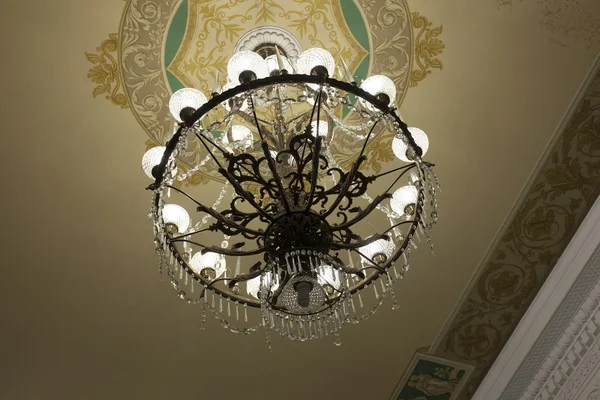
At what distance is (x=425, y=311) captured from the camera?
13.5 feet

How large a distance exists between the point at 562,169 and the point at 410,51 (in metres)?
1.18

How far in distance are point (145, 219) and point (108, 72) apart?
0.89 m

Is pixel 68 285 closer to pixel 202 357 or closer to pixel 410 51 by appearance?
pixel 202 357

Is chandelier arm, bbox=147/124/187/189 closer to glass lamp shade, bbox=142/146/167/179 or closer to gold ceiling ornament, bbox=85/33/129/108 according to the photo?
glass lamp shade, bbox=142/146/167/179

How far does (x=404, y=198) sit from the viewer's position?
271 centimetres

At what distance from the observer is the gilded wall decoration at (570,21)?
325 cm

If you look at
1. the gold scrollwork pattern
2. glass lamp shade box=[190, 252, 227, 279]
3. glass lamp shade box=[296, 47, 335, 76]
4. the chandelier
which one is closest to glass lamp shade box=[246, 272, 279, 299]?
the chandelier

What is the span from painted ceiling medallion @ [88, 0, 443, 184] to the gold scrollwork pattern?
0.96 m

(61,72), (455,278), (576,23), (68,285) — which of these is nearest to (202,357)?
(68,285)

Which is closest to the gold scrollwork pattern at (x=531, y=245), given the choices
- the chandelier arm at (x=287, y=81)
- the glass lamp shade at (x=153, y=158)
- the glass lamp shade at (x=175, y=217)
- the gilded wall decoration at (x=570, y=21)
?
the gilded wall decoration at (x=570, y=21)

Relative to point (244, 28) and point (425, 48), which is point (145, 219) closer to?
point (244, 28)

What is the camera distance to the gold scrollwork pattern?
365cm

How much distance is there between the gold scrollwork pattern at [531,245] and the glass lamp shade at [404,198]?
1.37 m

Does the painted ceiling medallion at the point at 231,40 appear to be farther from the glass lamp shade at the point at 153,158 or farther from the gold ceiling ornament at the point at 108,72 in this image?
the glass lamp shade at the point at 153,158
